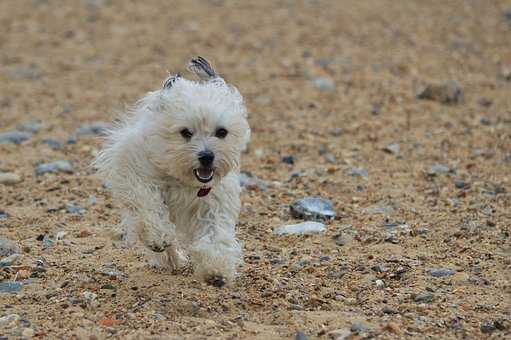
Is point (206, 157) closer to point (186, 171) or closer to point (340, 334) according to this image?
point (186, 171)

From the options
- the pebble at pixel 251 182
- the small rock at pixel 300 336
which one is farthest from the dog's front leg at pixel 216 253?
the pebble at pixel 251 182

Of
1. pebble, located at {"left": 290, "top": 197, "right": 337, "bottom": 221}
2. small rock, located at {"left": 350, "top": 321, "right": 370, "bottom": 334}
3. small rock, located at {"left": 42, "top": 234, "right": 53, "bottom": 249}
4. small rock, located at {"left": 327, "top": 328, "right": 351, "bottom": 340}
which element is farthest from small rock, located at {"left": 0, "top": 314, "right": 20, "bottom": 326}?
pebble, located at {"left": 290, "top": 197, "right": 337, "bottom": 221}

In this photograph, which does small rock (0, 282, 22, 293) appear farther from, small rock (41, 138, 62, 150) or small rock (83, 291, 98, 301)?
small rock (41, 138, 62, 150)

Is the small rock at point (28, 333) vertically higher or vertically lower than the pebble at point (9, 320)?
higher

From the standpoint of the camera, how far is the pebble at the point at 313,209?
27.0 feet

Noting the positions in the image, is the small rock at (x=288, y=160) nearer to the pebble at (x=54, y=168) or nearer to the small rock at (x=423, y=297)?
the pebble at (x=54, y=168)

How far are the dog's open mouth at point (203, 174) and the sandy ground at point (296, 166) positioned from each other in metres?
0.73

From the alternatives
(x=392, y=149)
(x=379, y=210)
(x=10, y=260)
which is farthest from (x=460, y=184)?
(x=10, y=260)

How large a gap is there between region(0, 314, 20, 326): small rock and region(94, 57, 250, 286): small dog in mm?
921

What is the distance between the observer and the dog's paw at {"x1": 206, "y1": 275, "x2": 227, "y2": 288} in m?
6.16

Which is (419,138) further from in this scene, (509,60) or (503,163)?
(509,60)

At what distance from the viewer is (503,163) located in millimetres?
10023

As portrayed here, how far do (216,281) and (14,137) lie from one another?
5.43 meters

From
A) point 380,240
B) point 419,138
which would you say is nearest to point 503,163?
point 419,138
